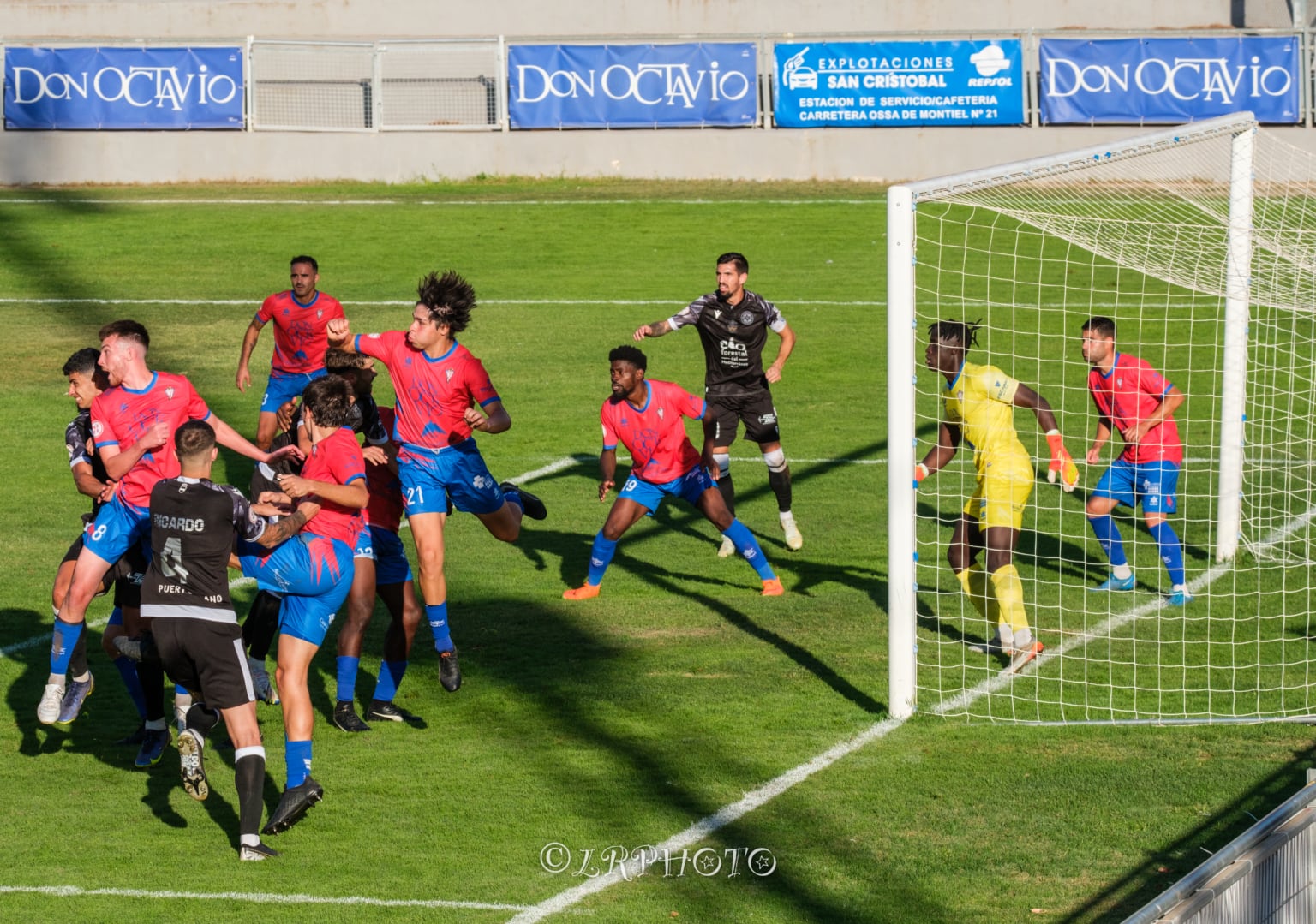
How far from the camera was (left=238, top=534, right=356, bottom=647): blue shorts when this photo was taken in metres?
8.19

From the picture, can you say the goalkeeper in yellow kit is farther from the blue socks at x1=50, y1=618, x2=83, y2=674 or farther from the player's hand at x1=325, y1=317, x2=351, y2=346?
the blue socks at x1=50, y1=618, x2=83, y2=674

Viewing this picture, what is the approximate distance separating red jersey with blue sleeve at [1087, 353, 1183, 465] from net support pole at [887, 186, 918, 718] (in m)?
3.09

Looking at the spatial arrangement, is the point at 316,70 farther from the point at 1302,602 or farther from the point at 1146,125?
the point at 1302,602

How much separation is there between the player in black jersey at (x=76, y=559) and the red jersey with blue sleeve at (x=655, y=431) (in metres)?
3.65

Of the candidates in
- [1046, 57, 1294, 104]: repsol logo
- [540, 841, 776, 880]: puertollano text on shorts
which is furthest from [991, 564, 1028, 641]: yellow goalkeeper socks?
[1046, 57, 1294, 104]: repsol logo

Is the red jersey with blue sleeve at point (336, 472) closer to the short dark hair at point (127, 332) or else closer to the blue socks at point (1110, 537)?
the short dark hair at point (127, 332)

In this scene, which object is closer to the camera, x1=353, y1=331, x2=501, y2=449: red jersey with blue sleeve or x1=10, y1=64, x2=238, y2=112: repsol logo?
x1=353, y1=331, x2=501, y2=449: red jersey with blue sleeve

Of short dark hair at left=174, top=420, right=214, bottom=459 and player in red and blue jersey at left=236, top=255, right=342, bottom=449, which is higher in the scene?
player in red and blue jersey at left=236, top=255, right=342, bottom=449

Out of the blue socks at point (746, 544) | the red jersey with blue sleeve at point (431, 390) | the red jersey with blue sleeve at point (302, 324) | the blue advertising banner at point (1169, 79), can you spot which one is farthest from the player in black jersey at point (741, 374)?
the blue advertising banner at point (1169, 79)

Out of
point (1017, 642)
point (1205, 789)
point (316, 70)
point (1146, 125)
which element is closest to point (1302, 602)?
point (1017, 642)

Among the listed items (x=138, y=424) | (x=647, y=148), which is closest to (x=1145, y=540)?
(x=138, y=424)

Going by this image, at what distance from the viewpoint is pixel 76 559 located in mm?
9531

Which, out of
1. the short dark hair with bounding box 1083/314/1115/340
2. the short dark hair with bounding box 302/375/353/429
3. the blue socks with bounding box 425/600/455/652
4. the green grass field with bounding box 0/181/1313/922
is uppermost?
the short dark hair with bounding box 1083/314/1115/340

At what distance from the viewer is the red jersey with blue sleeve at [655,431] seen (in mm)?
11727
